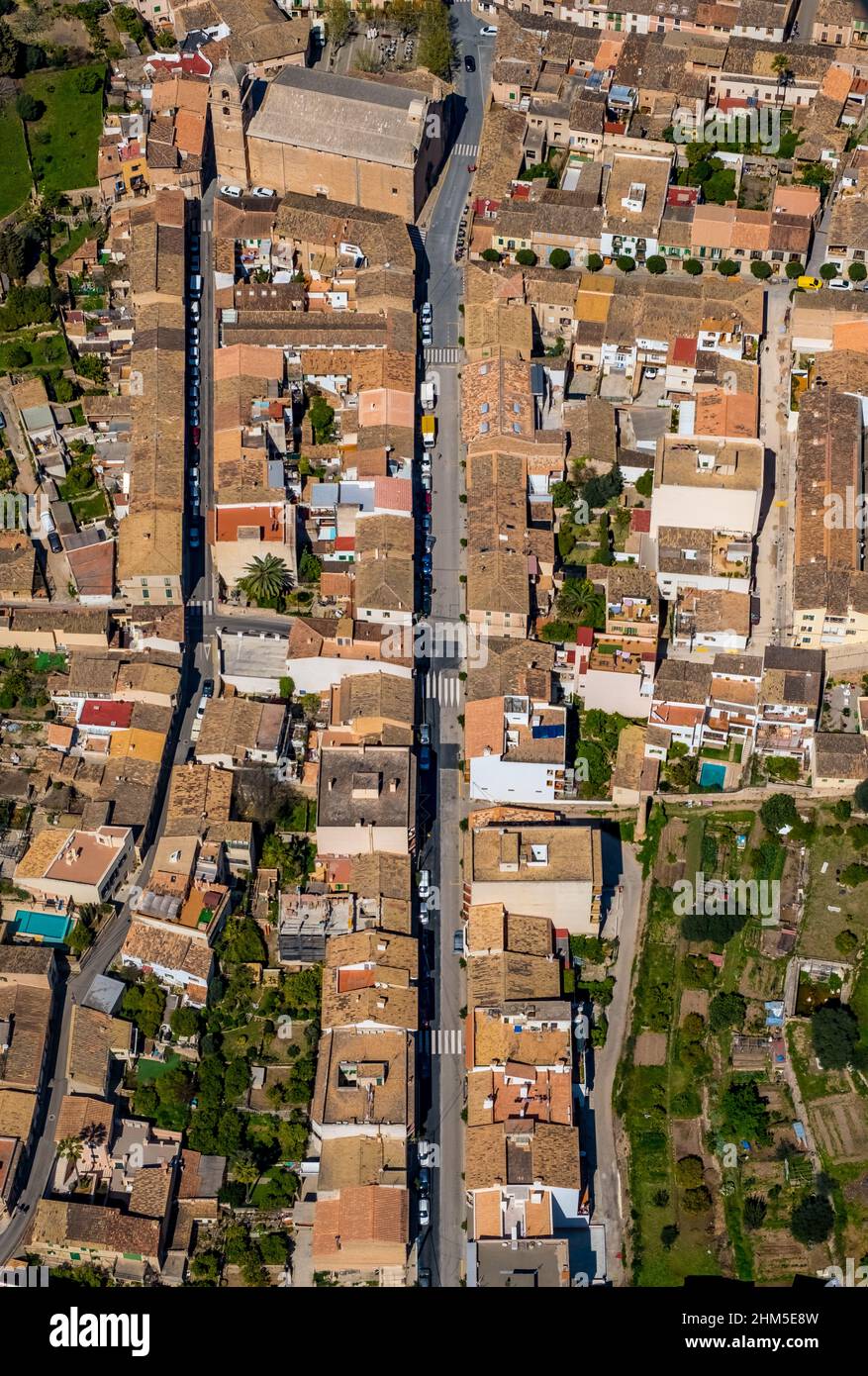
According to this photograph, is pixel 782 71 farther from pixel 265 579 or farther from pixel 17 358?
pixel 17 358

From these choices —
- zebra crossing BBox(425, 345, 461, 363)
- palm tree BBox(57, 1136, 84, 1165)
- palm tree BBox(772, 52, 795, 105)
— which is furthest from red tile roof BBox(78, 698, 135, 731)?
palm tree BBox(772, 52, 795, 105)

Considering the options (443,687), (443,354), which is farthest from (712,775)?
(443,354)

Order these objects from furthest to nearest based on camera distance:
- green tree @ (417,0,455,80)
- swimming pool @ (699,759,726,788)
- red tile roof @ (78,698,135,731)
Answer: green tree @ (417,0,455,80)
red tile roof @ (78,698,135,731)
swimming pool @ (699,759,726,788)

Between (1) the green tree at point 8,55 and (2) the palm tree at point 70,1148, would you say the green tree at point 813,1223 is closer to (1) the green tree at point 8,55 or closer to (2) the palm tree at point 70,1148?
(2) the palm tree at point 70,1148

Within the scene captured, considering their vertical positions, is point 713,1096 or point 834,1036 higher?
point 834,1036

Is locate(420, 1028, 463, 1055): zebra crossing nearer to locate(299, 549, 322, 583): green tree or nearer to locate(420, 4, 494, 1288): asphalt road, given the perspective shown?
locate(420, 4, 494, 1288): asphalt road
